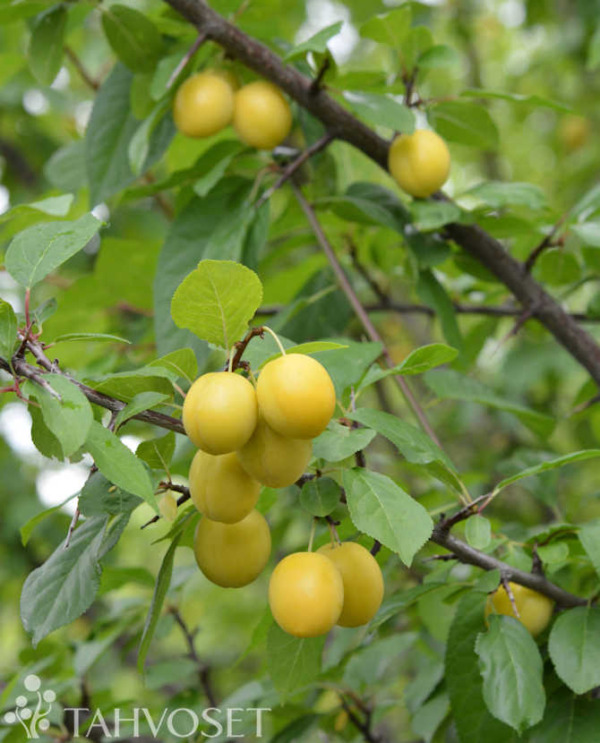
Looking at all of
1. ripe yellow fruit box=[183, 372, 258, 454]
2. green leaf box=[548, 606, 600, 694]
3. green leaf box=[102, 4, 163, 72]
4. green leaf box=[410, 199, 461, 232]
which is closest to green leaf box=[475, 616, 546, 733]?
green leaf box=[548, 606, 600, 694]

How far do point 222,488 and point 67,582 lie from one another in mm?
184

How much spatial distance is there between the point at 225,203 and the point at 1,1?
1.29 feet

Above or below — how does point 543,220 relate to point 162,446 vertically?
below

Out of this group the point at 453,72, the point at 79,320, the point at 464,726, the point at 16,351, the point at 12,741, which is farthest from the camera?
the point at 453,72

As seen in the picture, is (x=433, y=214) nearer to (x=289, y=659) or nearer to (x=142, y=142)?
(x=142, y=142)

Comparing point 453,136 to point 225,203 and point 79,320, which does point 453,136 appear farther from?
point 79,320

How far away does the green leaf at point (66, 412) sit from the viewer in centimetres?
57

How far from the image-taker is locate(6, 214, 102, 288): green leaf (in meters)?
0.68

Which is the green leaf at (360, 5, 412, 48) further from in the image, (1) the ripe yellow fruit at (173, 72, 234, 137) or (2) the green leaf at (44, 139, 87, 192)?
(2) the green leaf at (44, 139, 87, 192)

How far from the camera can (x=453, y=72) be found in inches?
151

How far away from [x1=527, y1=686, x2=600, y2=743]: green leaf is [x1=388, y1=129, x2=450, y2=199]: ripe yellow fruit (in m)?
0.62

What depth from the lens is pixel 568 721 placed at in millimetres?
872

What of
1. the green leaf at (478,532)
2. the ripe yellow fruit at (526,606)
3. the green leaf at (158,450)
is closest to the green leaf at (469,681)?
the ripe yellow fruit at (526,606)

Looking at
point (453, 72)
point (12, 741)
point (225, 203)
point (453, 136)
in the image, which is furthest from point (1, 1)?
point (453, 72)
